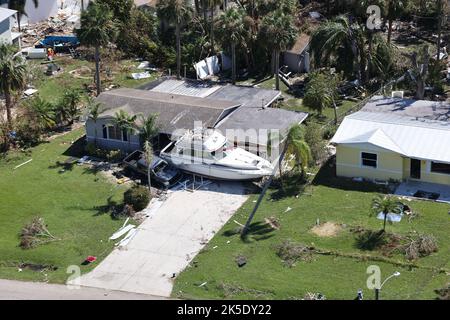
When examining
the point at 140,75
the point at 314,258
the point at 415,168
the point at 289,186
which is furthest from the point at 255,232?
the point at 140,75

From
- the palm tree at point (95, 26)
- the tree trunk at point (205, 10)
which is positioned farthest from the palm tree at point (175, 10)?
the palm tree at point (95, 26)

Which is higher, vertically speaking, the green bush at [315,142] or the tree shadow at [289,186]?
the green bush at [315,142]

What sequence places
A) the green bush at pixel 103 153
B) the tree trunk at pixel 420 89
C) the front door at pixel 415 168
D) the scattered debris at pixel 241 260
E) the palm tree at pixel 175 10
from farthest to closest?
the palm tree at pixel 175 10 < the tree trunk at pixel 420 89 < the green bush at pixel 103 153 < the front door at pixel 415 168 < the scattered debris at pixel 241 260

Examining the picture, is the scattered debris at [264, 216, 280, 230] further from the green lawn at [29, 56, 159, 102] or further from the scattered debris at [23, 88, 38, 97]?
the scattered debris at [23, 88, 38, 97]

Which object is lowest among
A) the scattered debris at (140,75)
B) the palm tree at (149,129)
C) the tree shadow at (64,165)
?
the tree shadow at (64,165)

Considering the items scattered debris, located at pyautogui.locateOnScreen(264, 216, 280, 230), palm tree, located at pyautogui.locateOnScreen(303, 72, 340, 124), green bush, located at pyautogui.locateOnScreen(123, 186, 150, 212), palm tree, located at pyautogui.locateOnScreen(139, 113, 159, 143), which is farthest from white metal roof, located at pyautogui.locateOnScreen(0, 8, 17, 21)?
scattered debris, located at pyautogui.locateOnScreen(264, 216, 280, 230)

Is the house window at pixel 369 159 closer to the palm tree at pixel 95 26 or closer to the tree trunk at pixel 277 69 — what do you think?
the tree trunk at pixel 277 69

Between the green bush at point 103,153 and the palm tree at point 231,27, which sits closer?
the green bush at point 103,153

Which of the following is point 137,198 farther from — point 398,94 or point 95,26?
point 398,94
